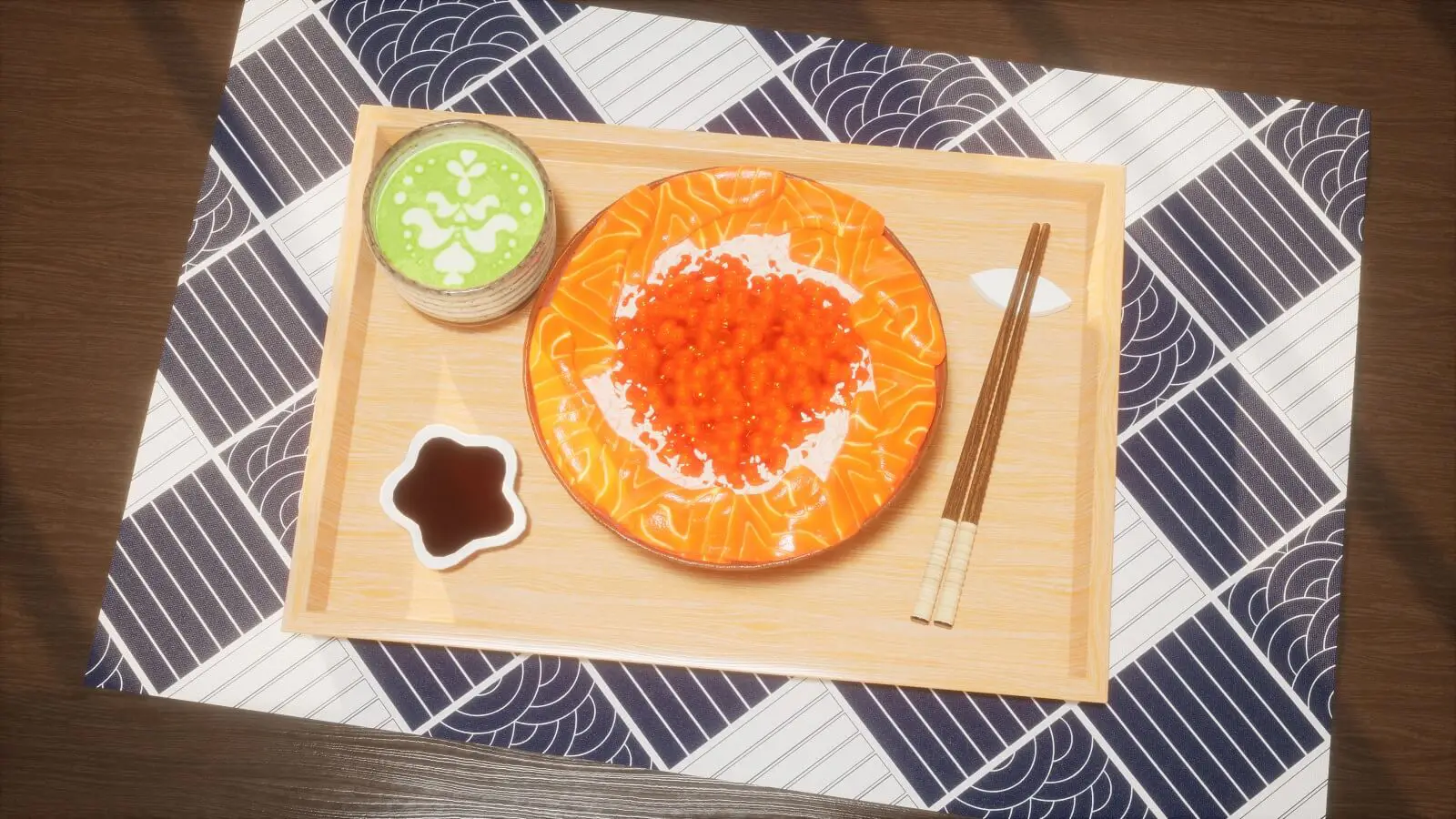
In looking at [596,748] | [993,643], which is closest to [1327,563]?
[993,643]

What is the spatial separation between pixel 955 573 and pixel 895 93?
1.03 metres

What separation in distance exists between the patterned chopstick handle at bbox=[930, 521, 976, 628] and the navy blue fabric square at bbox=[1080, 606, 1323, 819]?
362 mm

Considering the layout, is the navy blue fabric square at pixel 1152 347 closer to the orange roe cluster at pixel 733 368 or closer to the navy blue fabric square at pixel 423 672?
the orange roe cluster at pixel 733 368

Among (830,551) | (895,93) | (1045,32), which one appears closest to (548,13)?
(895,93)

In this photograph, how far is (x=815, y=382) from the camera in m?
1.59

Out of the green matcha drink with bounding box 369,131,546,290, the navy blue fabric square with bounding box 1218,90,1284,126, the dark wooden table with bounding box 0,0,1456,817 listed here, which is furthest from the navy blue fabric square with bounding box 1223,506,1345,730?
the green matcha drink with bounding box 369,131,546,290

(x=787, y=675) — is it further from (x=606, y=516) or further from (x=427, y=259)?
(x=427, y=259)

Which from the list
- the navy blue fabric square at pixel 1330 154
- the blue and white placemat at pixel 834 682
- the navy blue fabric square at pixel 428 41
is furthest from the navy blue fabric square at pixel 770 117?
the navy blue fabric square at pixel 1330 154

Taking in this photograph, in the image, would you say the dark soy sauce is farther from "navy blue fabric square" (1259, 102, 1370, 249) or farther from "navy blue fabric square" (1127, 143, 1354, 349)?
"navy blue fabric square" (1259, 102, 1370, 249)

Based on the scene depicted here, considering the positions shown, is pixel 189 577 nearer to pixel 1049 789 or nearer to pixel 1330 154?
pixel 1049 789

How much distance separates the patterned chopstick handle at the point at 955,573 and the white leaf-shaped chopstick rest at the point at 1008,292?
0.44 meters

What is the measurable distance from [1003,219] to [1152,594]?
779 mm

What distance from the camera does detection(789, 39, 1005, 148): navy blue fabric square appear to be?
6.63 feet

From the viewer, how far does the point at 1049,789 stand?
177cm
